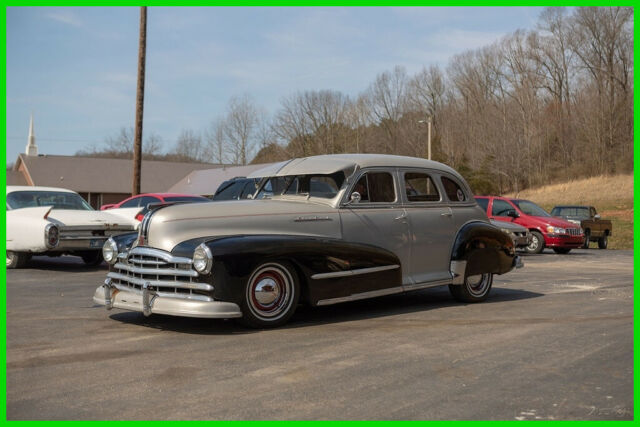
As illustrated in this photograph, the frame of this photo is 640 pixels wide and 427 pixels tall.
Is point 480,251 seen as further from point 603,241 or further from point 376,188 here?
point 603,241

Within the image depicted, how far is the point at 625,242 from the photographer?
98.2 ft

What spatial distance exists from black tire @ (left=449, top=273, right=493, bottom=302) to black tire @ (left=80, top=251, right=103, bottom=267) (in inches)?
330

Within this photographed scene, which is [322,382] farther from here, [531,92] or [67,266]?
[531,92]

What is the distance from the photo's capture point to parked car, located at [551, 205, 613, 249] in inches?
1023

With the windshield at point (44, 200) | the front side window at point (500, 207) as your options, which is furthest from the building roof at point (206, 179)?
the windshield at point (44, 200)

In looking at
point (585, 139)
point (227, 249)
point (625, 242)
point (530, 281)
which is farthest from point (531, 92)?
point (227, 249)

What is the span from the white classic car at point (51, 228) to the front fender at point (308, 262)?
692 cm

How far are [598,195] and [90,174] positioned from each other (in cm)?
4196

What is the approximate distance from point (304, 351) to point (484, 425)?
2.33m

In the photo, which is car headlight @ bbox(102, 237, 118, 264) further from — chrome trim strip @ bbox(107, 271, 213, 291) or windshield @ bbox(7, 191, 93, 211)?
windshield @ bbox(7, 191, 93, 211)

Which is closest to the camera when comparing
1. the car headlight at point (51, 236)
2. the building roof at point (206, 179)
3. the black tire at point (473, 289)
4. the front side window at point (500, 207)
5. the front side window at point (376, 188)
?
the front side window at point (376, 188)

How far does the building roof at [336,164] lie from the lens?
27.3 ft

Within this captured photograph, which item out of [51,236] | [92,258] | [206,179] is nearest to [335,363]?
[51,236]

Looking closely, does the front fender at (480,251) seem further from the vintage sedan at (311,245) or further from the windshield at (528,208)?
the windshield at (528,208)
